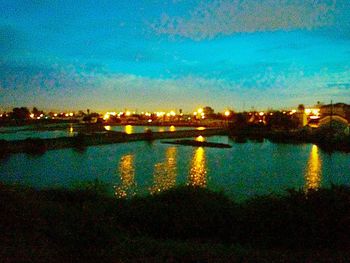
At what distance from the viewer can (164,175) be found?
16359 millimetres

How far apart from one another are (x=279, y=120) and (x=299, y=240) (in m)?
41.2

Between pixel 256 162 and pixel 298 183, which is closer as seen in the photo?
pixel 298 183

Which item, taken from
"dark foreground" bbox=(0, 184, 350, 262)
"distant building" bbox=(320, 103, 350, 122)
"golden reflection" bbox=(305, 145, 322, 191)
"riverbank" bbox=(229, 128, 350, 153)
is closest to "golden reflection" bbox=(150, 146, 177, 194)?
"golden reflection" bbox=(305, 145, 322, 191)

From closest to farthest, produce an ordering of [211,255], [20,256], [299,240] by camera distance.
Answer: [20,256] → [211,255] → [299,240]

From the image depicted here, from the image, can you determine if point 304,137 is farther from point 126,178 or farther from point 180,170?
point 126,178

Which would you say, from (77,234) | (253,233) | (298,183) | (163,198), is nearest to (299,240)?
(253,233)

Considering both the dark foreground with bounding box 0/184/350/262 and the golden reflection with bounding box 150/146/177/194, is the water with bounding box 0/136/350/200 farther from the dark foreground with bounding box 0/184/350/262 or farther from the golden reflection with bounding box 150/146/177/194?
the dark foreground with bounding box 0/184/350/262

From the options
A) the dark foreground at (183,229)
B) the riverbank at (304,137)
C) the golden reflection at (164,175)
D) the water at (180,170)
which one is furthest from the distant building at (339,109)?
the dark foreground at (183,229)

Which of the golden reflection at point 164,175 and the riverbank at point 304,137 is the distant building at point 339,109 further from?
the golden reflection at point 164,175

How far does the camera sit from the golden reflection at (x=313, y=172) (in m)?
14.8

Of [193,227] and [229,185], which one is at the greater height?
[193,227]

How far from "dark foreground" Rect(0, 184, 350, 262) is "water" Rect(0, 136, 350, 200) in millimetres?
5476

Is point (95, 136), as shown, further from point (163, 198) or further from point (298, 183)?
point (163, 198)

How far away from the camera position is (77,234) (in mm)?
3670
